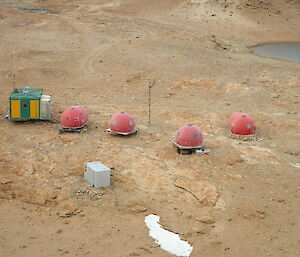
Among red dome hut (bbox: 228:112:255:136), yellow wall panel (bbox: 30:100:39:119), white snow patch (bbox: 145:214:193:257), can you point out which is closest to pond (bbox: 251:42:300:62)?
red dome hut (bbox: 228:112:255:136)

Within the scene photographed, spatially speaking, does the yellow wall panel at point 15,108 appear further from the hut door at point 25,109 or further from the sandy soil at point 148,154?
the sandy soil at point 148,154

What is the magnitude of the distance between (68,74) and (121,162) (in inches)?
380

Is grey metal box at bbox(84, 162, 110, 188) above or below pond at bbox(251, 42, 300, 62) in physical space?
below

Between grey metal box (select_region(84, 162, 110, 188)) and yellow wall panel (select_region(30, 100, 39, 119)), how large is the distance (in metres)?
4.25

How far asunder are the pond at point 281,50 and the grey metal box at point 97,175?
16966mm

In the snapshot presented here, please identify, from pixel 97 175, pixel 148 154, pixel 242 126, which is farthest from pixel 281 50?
pixel 97 175

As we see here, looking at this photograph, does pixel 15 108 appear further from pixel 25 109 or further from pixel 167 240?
pixel 167 240

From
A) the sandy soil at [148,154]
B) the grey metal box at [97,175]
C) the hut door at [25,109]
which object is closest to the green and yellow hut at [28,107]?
the hut door at [25,109]

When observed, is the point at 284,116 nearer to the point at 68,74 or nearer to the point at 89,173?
the point at 89,173

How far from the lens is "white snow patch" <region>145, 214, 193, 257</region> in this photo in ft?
30.5

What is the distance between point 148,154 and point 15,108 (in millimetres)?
4583

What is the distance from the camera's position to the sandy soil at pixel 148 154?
978 centimetres

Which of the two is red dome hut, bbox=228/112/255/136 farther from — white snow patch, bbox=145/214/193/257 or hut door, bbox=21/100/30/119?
hut door, bbox=21/100/30/119

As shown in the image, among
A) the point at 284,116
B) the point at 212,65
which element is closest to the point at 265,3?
the point at 212,65
